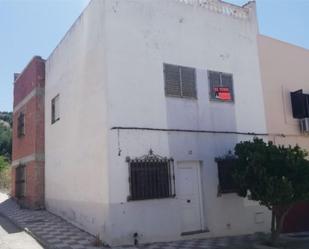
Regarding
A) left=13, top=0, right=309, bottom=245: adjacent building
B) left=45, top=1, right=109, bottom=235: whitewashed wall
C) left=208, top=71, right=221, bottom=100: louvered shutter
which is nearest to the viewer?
left=13, top=0, right=309, bottom=245: adjacent building

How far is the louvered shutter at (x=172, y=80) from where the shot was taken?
35.2 feet

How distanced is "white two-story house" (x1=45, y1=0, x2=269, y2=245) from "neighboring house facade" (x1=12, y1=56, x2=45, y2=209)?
8.02ft

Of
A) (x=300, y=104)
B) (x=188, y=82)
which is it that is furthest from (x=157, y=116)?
(x=300, y=104)

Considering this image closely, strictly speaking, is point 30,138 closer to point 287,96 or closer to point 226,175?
point 226,175

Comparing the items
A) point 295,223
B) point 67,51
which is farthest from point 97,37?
point 295,223

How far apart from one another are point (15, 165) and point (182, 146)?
443 inches

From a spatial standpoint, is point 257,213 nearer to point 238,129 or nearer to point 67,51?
point 238,129

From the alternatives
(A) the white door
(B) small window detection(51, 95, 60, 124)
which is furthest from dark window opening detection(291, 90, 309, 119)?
(B) small window detection(51, 95, 60, 124)

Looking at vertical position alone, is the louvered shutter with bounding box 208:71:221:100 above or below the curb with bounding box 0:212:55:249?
above

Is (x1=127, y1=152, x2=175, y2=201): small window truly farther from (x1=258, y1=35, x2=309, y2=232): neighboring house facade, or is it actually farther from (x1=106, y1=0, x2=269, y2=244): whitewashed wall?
(x1=258, y1=35, x2=309, y2=232): neighboring house facade

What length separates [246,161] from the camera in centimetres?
980

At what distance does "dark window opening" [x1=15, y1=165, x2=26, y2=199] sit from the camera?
16597mm

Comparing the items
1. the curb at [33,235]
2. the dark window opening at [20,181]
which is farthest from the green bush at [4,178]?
the curb at [33,235]

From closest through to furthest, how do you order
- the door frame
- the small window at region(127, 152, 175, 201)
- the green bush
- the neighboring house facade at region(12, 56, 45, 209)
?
A: the small window at region(127, 152, 175, 201) → the door frame → the neighboring house facade at region(12, 56, 45, 209) → the green bush
